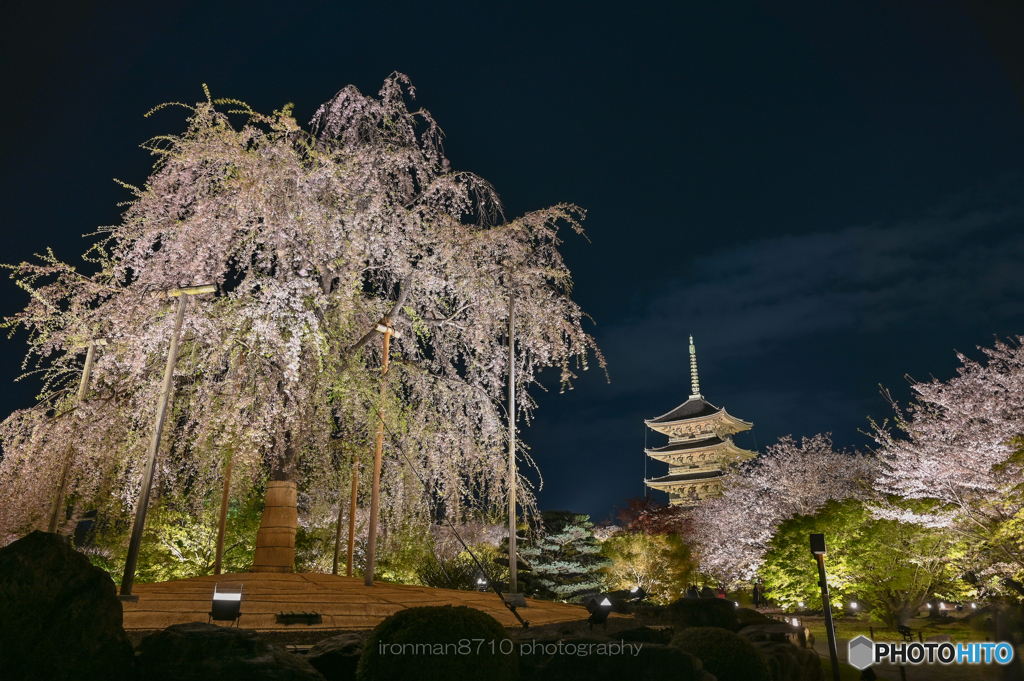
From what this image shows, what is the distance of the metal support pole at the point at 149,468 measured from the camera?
713cm

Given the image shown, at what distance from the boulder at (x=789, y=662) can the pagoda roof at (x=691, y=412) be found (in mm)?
47395

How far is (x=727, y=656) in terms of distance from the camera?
5.30 meters

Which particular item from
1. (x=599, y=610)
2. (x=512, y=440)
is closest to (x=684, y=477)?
(x=512, y=440)

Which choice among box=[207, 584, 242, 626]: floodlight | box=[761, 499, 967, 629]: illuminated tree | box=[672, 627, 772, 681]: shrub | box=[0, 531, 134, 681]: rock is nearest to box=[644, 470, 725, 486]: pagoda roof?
box=[761, 499, 967, 629]: illuminated tree

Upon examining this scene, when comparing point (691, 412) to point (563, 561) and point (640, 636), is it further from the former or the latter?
point (640, 636)

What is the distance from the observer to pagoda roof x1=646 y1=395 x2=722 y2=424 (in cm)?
5425

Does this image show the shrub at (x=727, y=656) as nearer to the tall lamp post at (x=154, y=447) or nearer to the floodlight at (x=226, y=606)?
the floodlight at (x=226, y=606)

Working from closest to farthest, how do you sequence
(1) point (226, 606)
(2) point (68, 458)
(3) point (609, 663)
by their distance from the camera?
(3) point (609, 663), (1) point (226, 606), (2) point (68, 458)

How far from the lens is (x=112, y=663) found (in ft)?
11.7

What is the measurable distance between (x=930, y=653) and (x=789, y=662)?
157 inches

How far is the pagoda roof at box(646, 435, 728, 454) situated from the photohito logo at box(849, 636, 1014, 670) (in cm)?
4098

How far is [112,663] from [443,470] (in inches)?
243

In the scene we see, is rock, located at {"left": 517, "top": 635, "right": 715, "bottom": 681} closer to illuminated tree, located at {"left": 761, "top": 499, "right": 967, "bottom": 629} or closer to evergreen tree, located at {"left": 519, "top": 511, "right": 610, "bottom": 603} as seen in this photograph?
illuminated tree, located at {"left": 761, "top": 499, "right": 967, "bottom": 629}

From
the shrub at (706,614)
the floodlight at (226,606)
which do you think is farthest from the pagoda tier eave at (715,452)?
the floodlight at (226,606)
